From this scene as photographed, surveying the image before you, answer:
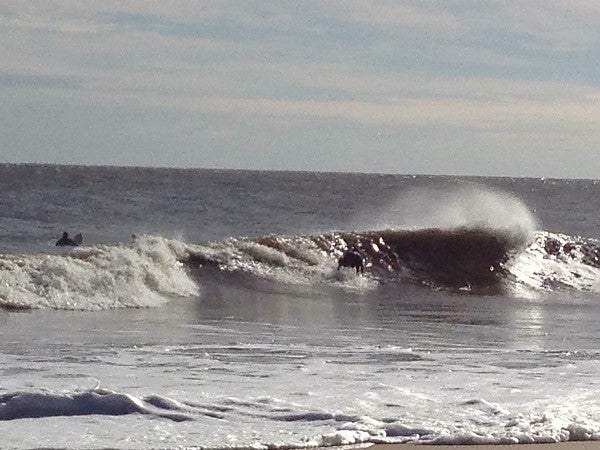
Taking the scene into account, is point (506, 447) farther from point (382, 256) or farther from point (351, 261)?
point (382, 256)

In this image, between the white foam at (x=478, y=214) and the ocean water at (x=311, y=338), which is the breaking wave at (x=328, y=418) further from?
the white foam at (x=478, y=214)

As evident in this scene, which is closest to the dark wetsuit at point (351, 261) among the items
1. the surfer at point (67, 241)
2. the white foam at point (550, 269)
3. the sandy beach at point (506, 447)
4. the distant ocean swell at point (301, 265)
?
the distant ocean swell at point (301, 265)

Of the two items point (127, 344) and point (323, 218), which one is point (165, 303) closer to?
point (127, 344)

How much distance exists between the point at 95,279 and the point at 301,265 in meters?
6.19

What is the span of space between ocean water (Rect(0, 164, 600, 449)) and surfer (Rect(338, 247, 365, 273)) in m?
0.20

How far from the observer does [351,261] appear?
74.8 ft

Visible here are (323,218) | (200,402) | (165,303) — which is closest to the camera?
(200,402)

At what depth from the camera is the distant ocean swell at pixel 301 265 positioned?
1645cm

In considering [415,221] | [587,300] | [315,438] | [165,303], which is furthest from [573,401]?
[415,221]

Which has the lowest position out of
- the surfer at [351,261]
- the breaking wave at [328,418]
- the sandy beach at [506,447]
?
the sandy beach at [506,447]

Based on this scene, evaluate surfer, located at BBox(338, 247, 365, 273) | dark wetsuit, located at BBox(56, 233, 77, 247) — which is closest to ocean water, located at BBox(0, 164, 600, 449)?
surfer, located at BBox(338, 247, 365, 273)

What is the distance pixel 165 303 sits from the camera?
55.3 ft

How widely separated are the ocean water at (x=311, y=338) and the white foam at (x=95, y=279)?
4 centimetres

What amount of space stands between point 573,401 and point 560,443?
146 cm
